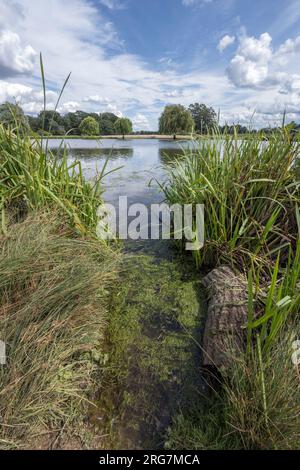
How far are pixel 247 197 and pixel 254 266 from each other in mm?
593

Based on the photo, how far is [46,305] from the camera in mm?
1356

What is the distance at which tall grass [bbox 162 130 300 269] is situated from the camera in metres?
1.97

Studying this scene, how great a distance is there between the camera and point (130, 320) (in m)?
1.71

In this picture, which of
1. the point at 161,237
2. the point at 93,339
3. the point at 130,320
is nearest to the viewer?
the point at 93,339

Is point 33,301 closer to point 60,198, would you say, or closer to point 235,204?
point 60,198

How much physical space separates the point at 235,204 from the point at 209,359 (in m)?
1.29

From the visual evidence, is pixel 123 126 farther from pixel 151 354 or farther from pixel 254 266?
pixel 151 354
